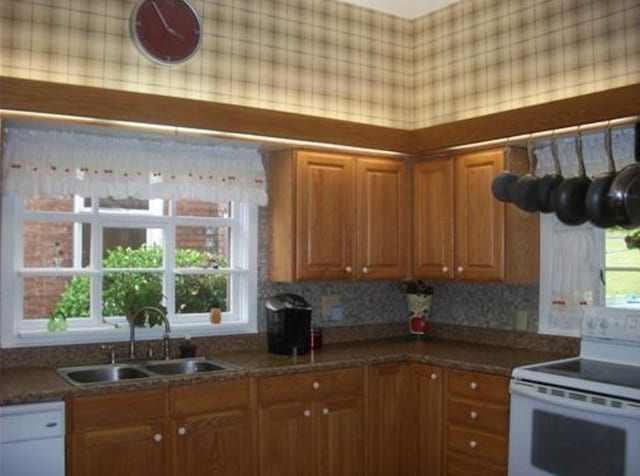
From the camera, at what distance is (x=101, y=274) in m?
3.65

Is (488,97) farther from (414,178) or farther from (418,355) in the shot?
(418,355)

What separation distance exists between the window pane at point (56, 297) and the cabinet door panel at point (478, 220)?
2.16 meters

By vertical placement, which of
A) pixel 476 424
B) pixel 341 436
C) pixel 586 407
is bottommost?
pixel 341 436

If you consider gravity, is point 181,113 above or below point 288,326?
above

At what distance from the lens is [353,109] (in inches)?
174

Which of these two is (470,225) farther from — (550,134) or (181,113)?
(181,113)


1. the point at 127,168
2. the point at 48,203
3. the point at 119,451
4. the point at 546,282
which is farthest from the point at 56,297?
the point at 546,282

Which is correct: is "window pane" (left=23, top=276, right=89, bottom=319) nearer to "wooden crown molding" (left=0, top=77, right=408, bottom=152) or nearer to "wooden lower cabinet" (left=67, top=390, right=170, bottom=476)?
"wooden lower cabinet" (left=67, top=390, right=170, bottom=476)

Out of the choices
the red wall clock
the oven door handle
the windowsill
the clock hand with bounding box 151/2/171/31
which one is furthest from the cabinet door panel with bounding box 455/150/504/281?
the clock hand with bounding box 151/2/171/31

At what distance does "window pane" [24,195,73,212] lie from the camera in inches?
137

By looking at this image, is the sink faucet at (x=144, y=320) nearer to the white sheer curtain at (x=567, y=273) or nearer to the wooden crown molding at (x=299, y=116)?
the wooden crown molding at (x=299, y=116)

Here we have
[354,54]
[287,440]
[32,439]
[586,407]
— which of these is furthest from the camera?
[354,54]

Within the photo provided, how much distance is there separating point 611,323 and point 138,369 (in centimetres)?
237

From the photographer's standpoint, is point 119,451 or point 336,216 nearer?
point 119,451
